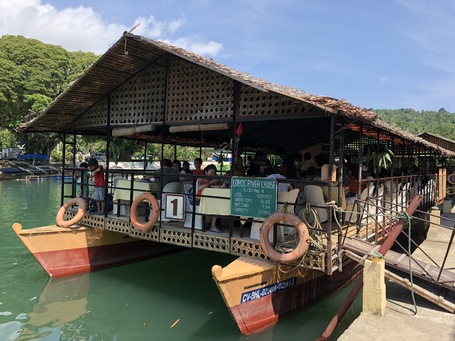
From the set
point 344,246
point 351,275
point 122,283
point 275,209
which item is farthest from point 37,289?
point 351,275

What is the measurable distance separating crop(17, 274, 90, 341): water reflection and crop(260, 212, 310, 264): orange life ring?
333 cm

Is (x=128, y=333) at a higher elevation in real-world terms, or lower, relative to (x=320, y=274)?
lower

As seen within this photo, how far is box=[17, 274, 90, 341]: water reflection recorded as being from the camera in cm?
625

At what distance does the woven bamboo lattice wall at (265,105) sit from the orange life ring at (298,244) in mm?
1669

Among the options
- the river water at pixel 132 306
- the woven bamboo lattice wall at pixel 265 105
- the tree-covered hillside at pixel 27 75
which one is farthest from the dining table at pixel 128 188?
the tree-covered hillside at pixel 27 75

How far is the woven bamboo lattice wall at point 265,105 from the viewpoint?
6195mm

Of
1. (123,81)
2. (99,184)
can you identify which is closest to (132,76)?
(123,81)

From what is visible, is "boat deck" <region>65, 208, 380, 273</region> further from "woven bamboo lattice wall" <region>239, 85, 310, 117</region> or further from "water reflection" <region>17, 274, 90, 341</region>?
"woven bamboo lattice wall" <region>239, 85, 310, 117</region>

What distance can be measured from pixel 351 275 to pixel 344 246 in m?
3.04

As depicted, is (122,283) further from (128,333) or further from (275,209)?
(275,209)

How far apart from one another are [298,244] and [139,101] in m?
4.80

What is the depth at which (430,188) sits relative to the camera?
14.7m

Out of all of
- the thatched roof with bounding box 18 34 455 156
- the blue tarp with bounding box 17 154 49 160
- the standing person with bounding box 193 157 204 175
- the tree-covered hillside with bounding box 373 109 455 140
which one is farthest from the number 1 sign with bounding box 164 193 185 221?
the tree-covered hillside with bounding box 373 109 455 140

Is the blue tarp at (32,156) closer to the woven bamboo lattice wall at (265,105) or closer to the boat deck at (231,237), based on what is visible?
the boat deck at (231,237)
